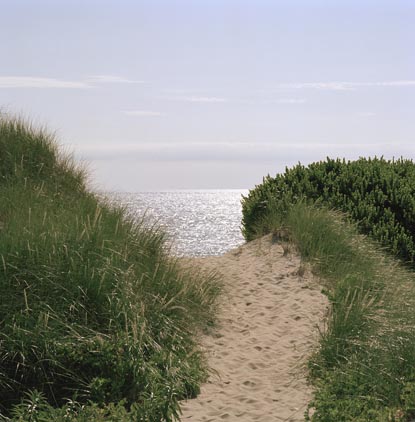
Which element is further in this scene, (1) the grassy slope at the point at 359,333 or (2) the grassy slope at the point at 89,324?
(2) the grassy slope at the point at 89,324

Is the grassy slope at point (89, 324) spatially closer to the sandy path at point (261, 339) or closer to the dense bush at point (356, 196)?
the sandy path at point (261, 339)

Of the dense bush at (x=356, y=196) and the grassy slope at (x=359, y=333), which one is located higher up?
the dense bush at (x=356, y=196)

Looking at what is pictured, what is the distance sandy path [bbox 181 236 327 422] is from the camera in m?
6.91

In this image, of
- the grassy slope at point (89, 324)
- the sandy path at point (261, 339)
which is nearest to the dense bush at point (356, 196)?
the sandy path at point (261, 339)

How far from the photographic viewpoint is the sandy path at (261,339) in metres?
6.91

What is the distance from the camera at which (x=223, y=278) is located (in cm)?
1095

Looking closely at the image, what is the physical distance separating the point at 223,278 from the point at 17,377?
4.79 meters

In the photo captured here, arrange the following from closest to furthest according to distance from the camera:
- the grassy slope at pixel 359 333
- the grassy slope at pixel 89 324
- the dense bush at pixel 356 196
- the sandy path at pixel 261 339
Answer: the grassy slope at pixel 359 333 < the grassy slope at pixel 89 324 < the sandy path at pixel 261 339 < the dense bush at pixel 356 196

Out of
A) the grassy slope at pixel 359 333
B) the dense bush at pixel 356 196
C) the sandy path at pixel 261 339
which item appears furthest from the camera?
the dense bush at pixel 356 196

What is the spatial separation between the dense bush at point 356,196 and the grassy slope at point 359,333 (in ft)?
2.89

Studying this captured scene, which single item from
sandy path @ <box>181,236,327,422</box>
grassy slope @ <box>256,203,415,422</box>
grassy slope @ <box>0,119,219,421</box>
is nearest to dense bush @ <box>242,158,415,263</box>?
grassy slope @ <box>256,203,415,422</box>

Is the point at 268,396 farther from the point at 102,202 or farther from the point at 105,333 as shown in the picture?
the point at 102,202

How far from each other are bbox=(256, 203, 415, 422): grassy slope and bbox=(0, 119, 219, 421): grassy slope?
1410 mm

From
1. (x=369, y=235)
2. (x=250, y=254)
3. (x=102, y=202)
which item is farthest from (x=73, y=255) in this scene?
(x=369, y=235)
